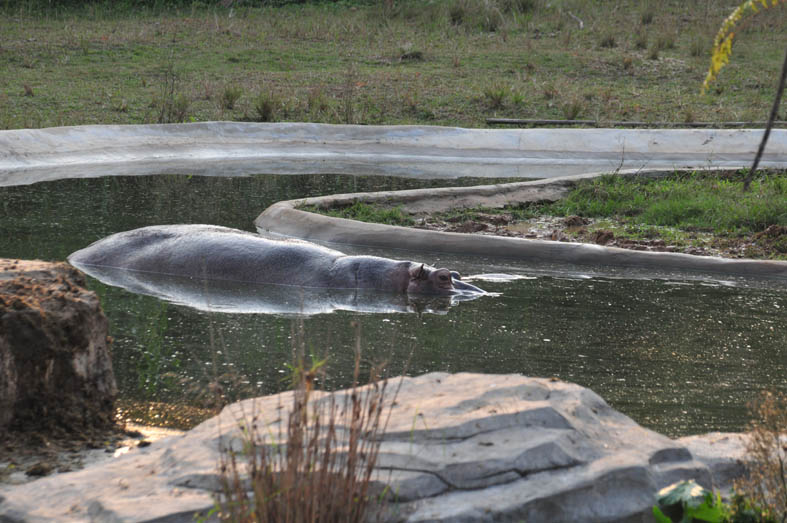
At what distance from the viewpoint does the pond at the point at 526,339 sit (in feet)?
14.1

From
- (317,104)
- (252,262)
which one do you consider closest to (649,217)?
(252,262)

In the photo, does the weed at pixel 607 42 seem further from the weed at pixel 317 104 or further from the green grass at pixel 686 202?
the green grass at pixel 686 202

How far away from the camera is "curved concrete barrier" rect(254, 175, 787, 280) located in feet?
22.6

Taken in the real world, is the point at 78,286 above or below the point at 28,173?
above

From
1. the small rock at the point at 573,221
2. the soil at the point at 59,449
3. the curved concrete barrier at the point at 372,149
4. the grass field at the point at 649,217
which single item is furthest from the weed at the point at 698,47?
the soil at the point at 59,449

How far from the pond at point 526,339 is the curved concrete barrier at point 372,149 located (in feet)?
13.8

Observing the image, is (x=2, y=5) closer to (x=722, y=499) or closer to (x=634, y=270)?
(x=634, y=270)

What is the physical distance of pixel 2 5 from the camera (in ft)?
Result: 74.3

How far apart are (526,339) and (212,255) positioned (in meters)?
2.48

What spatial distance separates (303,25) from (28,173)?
11571 millimetres

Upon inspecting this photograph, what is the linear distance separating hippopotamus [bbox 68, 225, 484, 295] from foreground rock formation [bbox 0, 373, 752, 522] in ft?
10.2

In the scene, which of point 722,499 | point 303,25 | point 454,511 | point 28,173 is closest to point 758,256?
point 722,499

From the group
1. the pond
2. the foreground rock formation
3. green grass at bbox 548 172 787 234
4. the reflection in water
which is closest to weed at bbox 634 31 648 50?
green grass at bbox 548 172 787 234

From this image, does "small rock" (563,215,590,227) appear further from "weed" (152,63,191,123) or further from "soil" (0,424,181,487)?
"weed" (152,63,191,123)
